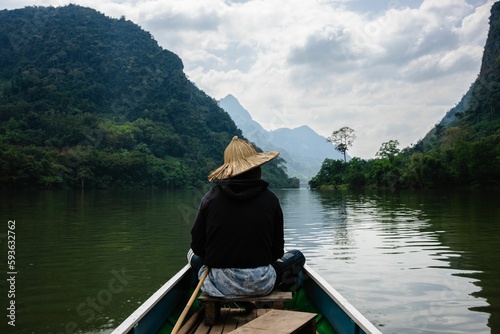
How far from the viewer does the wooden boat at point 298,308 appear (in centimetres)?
273

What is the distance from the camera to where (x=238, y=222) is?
3002 mm

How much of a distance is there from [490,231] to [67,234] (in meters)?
11.8

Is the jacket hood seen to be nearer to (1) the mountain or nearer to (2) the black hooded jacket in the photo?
(2) the black hooded jacket

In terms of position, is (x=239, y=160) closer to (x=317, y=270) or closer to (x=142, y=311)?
(x=142, y=311)

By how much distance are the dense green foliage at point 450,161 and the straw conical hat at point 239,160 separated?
43.2m

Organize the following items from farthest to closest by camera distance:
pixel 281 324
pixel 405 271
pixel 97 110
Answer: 1. pixel 97 110
2. pixel 405 271
3. pixel 281 324

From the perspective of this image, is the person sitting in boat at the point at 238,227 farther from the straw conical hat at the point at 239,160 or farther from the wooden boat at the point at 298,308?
the wooden boat at the point at 298,308

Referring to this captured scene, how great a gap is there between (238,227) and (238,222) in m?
0.04

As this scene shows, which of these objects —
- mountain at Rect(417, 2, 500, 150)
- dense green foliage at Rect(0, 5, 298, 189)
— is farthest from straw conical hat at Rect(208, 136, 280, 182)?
mountain at Rect(417, 2, 500, 150)

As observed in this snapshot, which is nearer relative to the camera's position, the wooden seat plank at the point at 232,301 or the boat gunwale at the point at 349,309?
the boat gunwale at the point at 349,309

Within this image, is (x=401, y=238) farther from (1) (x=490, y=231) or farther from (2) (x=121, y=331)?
(2) (x=121, y=331)

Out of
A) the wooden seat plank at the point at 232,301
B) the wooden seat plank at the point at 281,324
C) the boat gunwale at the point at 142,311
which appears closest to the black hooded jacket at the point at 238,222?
the wooden seat plank at the point at 232,301

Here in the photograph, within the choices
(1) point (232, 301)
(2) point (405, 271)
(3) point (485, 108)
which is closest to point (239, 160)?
(1) point (232, 301)

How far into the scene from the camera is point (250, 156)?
3.18 m
